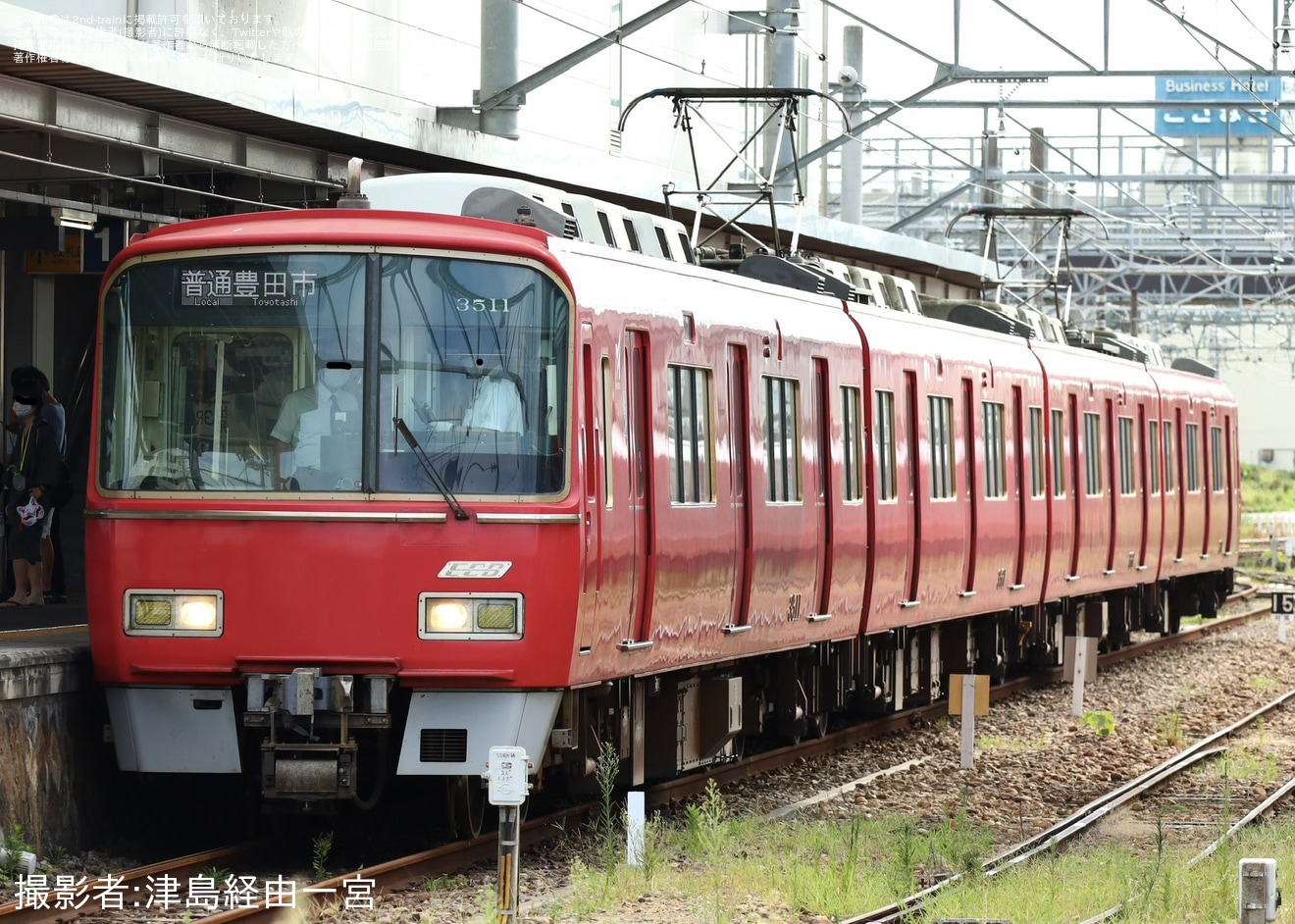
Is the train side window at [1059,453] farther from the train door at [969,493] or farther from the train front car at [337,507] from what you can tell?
the train front car at [337,507]

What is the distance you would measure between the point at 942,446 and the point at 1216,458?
1219 cm

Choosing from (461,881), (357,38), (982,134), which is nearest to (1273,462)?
(982,134)

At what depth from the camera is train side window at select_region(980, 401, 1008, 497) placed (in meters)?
18.2

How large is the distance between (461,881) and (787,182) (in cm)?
1901

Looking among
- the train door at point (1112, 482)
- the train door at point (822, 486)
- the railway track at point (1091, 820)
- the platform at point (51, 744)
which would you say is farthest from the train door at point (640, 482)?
the train door at point (1112, 482)

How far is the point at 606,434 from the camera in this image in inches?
402

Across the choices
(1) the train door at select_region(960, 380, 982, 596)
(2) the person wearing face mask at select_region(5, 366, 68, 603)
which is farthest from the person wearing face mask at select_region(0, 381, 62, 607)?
(1) the train door at select_region(960, 380, 982, 596)

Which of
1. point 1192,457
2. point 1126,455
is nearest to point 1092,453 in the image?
point 1126,455

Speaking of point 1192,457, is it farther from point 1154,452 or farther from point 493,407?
point 493,407

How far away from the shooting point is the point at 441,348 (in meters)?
9.68

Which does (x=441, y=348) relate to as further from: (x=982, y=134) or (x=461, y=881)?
(x=982, y=134)

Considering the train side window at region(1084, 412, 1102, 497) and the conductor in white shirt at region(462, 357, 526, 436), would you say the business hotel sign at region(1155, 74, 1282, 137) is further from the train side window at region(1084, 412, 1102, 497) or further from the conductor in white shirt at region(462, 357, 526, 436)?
the conductor in white shirt at region(462, 357, 526, 436)

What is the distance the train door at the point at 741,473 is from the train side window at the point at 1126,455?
1146 centimetres

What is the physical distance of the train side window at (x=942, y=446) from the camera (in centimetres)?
1670
